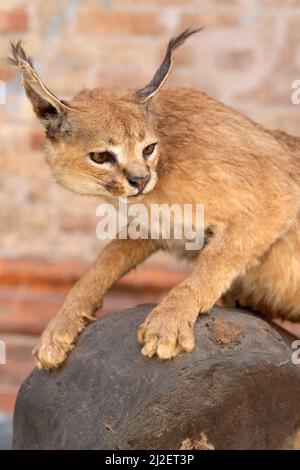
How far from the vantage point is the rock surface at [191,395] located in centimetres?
227

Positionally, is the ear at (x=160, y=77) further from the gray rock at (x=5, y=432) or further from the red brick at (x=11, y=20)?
the gray rock at (x=5, y=432)

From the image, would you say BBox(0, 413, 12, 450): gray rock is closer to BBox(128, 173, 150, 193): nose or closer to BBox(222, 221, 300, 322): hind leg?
BBox(222, 221, 300, 322): hind leg

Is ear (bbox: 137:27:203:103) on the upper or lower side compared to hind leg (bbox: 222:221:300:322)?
upper

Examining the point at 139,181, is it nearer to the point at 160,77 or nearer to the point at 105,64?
the point at 160,77

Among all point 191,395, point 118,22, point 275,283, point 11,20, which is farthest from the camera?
point 11,20

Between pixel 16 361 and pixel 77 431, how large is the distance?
87.3 inches

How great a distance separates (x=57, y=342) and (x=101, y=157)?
0.62 m

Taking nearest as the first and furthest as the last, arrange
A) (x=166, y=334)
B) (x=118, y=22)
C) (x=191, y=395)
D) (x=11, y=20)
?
(x=191, y=395) → (x=166, y=334) → (x=118, y=22) → (x=11, y=20)

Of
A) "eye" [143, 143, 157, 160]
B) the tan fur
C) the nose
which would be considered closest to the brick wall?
the tan fur

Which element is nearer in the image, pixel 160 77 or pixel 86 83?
pixel 160 77

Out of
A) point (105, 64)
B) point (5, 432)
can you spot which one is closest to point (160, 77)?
point (105, 64)

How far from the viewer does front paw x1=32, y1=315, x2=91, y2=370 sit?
2709mm

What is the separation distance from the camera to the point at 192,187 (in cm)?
268

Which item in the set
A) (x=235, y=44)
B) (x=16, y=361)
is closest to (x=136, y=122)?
(x=235, y=44)
